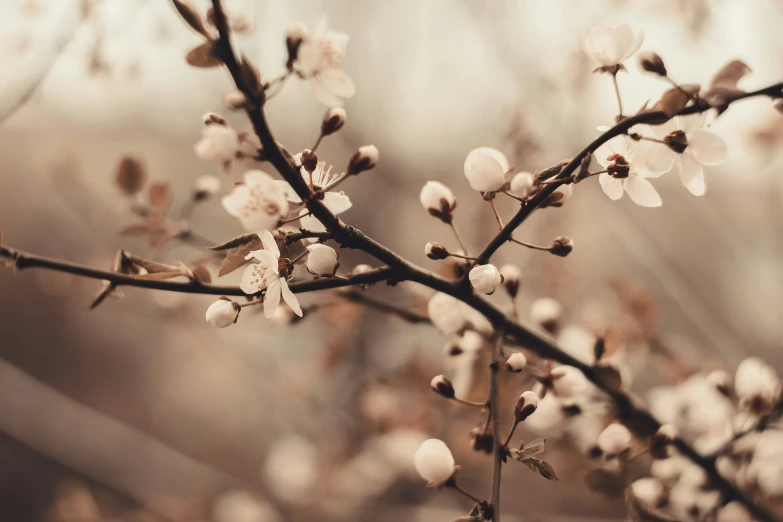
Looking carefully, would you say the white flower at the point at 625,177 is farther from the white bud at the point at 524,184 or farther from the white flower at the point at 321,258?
the white flower at the point at 321,258

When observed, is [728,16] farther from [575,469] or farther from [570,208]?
[575,469]

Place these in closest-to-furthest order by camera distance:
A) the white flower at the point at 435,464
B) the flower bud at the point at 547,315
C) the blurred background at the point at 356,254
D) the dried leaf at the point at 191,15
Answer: the dried leaf at the point at 191,15
the white flower at the point at 435,464
the flower bud at the point at 547,315
the blurred background at the point at 356,254

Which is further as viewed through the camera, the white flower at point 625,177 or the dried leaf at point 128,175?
the dried leaf at point 128,175

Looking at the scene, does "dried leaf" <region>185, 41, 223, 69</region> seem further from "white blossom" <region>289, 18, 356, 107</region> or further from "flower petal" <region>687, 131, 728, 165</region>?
"flower petal" <region>687, 131, 728, 165</region>

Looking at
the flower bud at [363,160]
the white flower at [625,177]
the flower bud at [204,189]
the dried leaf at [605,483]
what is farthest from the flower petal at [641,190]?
the flower bud at [204,189]

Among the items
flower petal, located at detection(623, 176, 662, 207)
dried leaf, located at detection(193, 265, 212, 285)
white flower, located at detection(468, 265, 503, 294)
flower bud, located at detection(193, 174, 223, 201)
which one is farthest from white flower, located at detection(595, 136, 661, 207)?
flower bud, located at detection(193, 174, 223, 201)

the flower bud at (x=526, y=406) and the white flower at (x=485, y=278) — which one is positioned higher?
the white flower at (x=485, y=278)
